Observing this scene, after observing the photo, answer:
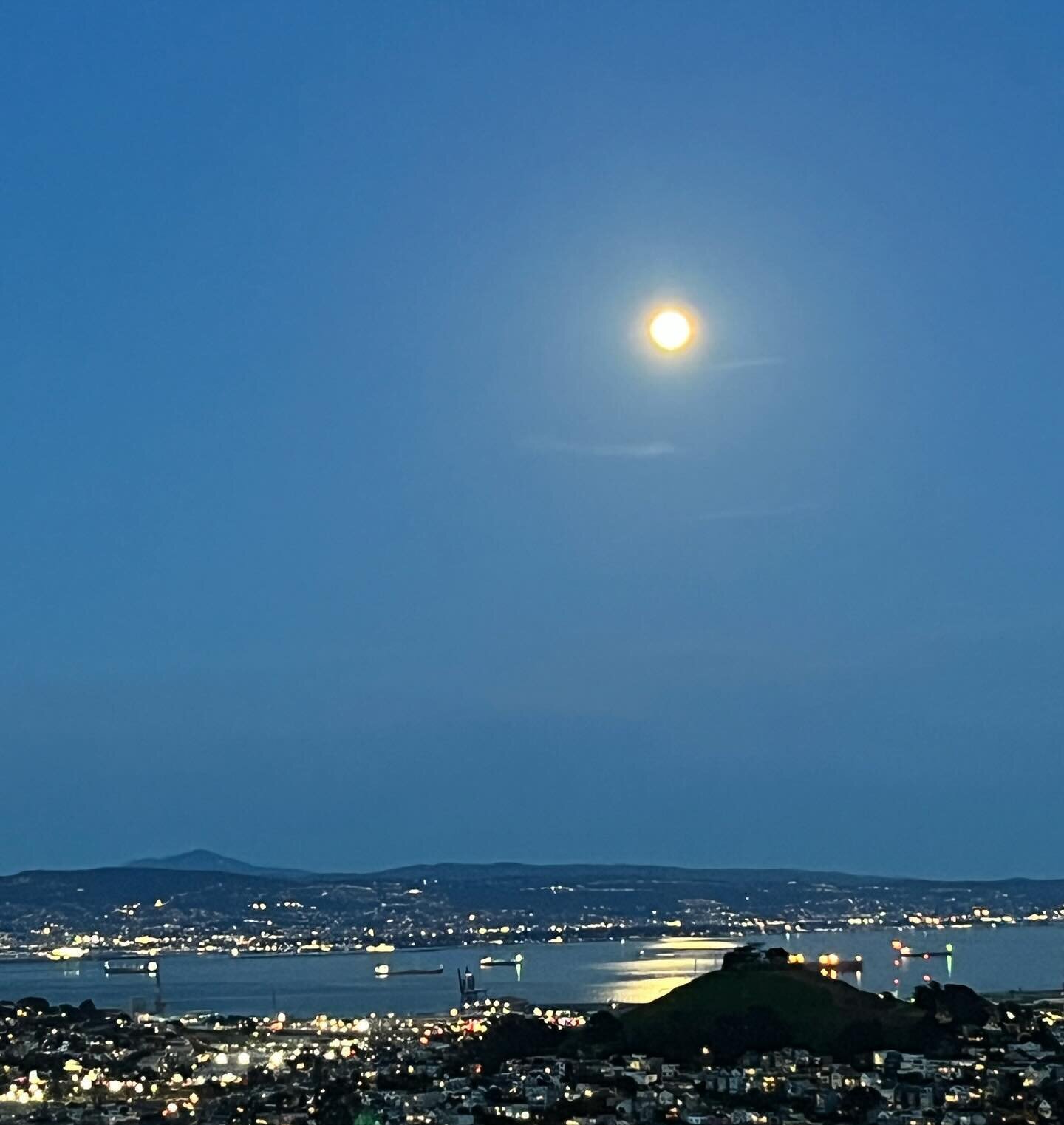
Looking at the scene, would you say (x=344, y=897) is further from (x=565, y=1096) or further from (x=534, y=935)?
(x=565, y=1096)

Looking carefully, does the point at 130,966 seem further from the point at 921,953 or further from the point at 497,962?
the point at 921,953

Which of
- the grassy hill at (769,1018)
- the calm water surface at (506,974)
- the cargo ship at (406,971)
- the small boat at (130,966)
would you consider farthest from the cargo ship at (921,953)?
the grassy hill at (769,1018)

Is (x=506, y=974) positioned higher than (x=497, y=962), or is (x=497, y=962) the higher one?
(x=497, y=962)

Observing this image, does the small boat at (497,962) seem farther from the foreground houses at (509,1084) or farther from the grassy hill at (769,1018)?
the grassy hill at (769,1018)

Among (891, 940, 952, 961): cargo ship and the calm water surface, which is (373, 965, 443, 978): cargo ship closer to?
the calm water surface

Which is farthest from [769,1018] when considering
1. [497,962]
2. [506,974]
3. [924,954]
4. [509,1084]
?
[497,962]

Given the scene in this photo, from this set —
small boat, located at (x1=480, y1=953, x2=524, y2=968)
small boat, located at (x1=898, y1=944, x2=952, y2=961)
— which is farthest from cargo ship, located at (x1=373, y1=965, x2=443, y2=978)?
small boat, located at (x1=898, y1=944, x2=952, y2=961)
